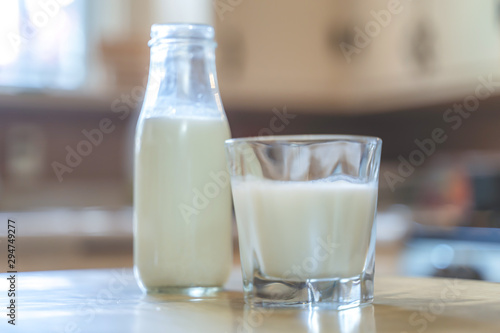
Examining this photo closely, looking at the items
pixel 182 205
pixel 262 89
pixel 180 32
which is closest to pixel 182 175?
pixel 182 205

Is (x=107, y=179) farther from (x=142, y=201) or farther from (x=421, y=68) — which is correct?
(x=142, y=201)

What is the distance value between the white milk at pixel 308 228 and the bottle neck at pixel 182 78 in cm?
15

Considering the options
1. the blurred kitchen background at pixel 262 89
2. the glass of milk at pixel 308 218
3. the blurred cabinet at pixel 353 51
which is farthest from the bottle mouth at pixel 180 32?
the blurred cabinet at pixel 353 51

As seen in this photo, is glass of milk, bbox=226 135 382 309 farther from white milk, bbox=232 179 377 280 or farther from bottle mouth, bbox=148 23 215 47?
bottle mouth, bbox=148 23 215 47

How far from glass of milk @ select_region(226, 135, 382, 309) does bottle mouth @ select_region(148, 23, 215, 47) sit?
0.15m

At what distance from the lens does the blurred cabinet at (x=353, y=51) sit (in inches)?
103

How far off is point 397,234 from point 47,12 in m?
1.75

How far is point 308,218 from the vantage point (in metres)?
0.51

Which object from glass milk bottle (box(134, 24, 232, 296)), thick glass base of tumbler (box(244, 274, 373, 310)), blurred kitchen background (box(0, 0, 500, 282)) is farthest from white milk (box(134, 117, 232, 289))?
blurred kitchen background (box(0, 0, 500, 282))

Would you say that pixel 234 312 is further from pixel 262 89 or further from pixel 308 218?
pixel 262 89

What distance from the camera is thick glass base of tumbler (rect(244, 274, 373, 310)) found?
495 millimetres

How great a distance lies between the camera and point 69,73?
293 cm

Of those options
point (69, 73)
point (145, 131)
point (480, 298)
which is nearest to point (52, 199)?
point (69, 73)

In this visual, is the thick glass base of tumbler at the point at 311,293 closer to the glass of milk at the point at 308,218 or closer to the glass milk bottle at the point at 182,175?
the glass of milk at the point at 308,218
